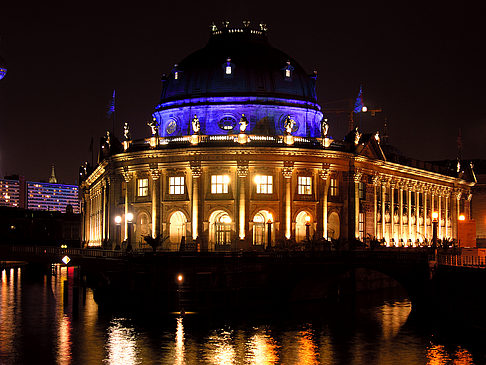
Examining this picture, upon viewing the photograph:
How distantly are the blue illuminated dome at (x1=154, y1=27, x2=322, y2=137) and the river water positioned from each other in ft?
91.6

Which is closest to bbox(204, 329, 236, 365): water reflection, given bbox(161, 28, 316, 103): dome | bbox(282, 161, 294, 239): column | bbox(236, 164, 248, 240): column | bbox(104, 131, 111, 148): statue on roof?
bbox(236, 164, 248, 240): column

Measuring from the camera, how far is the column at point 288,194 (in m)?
85.1

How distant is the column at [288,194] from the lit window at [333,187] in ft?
20.8

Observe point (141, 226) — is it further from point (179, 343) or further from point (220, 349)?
point (220, 349)

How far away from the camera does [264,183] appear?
3388 inches

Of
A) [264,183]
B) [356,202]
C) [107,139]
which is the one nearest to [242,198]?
[264,183]

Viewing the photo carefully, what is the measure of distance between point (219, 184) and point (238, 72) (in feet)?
50.2

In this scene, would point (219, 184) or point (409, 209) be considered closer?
point (219, 184)

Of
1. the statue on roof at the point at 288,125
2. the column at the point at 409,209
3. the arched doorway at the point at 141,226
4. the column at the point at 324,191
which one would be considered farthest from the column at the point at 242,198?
the column at the point at 409,209

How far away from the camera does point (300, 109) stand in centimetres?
9475

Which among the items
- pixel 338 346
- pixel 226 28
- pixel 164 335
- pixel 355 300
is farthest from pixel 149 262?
pixel 226 28

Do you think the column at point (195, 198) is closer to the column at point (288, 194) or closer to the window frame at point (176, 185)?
the window frame at point (176, 185)

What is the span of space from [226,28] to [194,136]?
2085 cm

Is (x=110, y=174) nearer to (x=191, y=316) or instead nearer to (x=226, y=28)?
(x=226, y=28)
